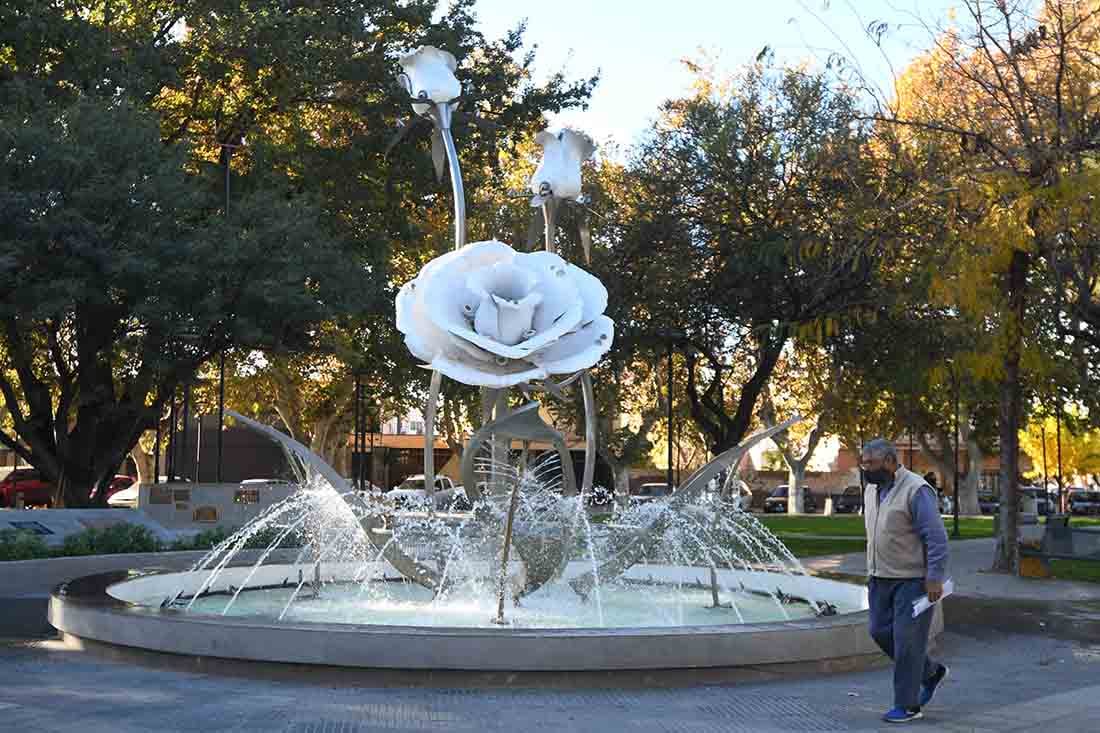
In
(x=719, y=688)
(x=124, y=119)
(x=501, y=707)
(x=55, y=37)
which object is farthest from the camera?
(x=55, y=37)

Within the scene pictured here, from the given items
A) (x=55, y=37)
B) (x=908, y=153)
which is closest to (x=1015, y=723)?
(x=908, y=153)

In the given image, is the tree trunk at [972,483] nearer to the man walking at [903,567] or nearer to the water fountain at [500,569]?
the water fountain at [500,569]

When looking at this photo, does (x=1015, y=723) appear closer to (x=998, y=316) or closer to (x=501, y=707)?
(x=501, y=707)

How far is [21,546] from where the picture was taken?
15500 millimetres

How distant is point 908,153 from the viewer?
18625 millimetres

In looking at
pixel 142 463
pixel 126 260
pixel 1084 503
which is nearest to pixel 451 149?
pixel 126 260

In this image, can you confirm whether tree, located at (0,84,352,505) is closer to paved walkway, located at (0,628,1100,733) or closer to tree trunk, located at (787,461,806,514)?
paved walkway, located at (0,628,1100,733)

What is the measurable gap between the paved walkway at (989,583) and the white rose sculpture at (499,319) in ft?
16.2

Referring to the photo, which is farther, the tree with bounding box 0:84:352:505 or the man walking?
the tree with bounding box 0:84:352:505

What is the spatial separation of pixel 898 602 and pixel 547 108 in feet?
70.9

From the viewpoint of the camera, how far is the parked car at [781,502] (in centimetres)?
5934

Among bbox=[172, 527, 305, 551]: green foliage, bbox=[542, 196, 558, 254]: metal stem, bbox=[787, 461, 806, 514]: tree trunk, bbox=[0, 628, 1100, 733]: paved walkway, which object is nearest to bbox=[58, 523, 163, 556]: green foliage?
bbox=[172, 527, 305, 551]: green foliage

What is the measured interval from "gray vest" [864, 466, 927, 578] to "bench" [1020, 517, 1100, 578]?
37.7 ft

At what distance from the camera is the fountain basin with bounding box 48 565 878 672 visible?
27.0ft
